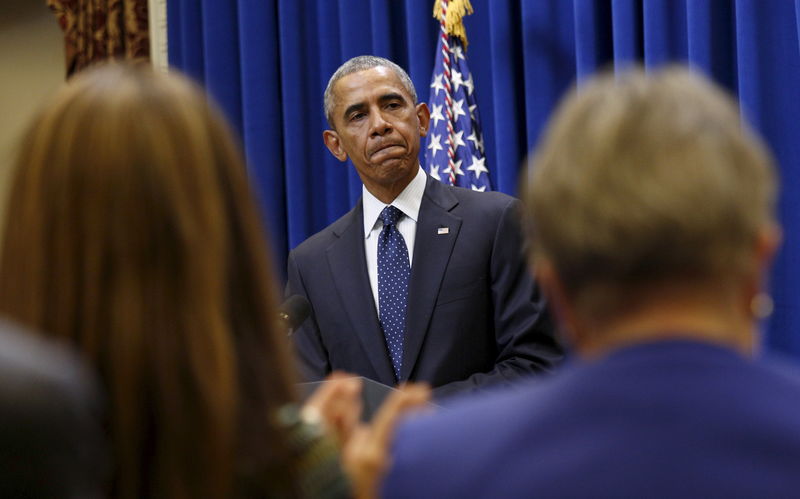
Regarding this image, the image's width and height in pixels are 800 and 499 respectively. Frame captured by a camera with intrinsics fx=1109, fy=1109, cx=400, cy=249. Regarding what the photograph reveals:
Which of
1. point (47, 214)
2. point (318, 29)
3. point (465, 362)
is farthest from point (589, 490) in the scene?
point (318, 29)

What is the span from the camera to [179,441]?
3.49ft

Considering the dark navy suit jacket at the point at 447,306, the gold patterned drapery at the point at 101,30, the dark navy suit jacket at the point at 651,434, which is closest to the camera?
the dark navy suit jacket at the point at 651,434

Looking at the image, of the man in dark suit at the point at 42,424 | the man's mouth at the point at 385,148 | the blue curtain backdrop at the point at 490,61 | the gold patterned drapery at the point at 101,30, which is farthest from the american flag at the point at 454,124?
the man in dark suit at the point at 42,424

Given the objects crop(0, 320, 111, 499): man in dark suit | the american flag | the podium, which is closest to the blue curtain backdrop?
the american flag

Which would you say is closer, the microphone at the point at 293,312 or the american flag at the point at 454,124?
the microphone at the point at 293,312

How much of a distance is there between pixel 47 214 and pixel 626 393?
58 cm

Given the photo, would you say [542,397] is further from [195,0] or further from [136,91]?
[195,0]

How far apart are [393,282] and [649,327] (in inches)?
101

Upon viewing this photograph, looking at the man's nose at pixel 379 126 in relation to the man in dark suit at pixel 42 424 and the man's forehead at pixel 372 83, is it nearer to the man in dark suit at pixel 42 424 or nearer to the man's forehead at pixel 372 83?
the man's forehead at pixel 372 83

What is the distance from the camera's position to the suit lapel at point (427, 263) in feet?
10.9

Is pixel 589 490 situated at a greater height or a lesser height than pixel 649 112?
lesser

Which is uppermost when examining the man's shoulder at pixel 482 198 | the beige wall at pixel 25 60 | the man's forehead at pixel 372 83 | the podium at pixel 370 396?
the beige wall at pixel 25 60

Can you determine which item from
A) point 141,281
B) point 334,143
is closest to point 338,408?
point 141,281

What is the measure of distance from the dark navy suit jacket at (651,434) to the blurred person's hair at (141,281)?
28 cm
